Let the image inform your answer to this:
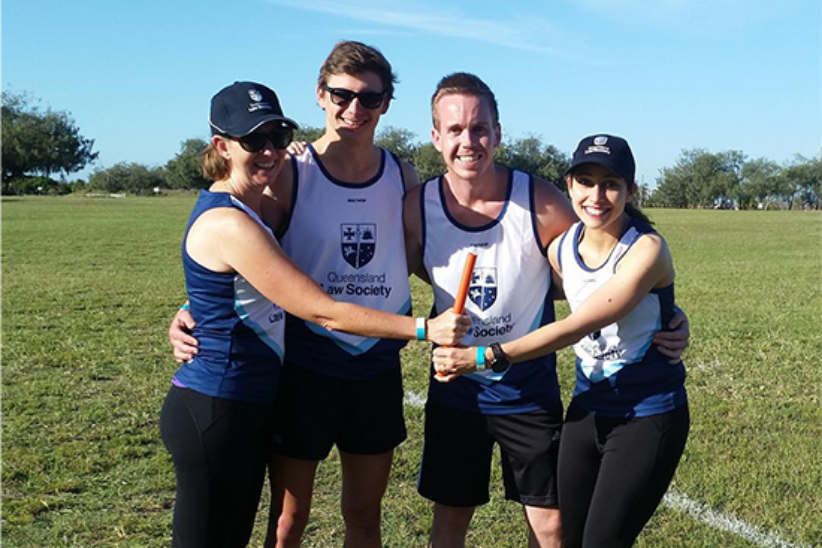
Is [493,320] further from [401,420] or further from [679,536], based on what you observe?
[679,536]

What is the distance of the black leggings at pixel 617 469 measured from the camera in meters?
3.18

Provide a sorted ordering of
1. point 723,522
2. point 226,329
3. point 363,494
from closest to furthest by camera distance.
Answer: point 226,329 < point 363,494 < point 723,522

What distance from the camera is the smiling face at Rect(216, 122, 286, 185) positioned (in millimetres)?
3133

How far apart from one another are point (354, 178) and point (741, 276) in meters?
14.0

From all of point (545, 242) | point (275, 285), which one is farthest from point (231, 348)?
point (545, 242)

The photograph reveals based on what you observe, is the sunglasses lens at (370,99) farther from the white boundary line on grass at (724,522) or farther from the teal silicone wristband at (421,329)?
the white boundary line on grass at (724,522)

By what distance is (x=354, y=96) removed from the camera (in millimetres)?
3572

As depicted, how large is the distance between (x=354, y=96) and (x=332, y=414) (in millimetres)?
1459

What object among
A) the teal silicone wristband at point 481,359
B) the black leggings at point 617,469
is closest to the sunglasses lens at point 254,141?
the teal silicone wristband at point 481,359

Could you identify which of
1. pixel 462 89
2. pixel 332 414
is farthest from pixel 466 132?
pixel 332 414

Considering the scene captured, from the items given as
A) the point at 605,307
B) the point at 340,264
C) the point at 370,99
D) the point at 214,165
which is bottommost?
the point at 605,307

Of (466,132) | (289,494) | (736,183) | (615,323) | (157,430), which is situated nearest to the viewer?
(615,323)

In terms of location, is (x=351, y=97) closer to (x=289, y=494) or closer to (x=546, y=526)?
(x=289, y=494)

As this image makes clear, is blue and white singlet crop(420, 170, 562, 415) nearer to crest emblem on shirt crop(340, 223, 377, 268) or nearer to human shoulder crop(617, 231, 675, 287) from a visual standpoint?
crest emblem on shirt crop(340, 223, 377, 268)
